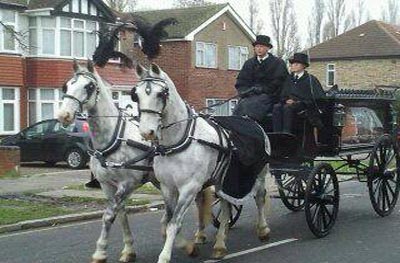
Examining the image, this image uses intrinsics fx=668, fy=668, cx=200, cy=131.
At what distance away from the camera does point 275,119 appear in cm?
976

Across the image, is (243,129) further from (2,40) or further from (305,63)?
(2,40)

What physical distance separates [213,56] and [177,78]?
2914 millimetres

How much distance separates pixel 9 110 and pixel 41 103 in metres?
1.67

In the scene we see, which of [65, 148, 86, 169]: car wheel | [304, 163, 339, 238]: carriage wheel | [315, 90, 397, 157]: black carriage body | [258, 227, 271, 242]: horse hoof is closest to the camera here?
[258, 227, 271, 242]: horse hoof

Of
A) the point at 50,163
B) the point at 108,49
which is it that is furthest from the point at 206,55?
the point at 108,49

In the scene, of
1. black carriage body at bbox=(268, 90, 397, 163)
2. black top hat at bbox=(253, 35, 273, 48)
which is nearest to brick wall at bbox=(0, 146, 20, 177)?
black carriage body at bbox=(268, 90, 397, 163)

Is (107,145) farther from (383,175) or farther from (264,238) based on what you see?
(383,175)

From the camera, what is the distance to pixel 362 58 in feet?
154

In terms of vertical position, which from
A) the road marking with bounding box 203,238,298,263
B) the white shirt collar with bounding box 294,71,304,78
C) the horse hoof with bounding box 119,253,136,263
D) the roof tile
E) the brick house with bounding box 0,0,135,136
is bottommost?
the road marking with bounding box 203,238,298,263

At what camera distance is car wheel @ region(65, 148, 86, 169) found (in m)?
21.6

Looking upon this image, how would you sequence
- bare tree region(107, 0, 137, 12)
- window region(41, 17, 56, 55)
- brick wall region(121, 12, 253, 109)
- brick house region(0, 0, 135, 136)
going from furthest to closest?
bare tree region(107, 0, 137, 12), brick wall region(121, 12, 253, 109), window region(41, 17, 56, 55), brick house region(0, 0, 135, 136)

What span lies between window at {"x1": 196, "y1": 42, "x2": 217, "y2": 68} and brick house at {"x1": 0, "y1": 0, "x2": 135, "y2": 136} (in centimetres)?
725

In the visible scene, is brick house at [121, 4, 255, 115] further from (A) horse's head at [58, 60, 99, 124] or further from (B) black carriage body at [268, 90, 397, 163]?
(A) horse's head at [58, 60, 99, 124]

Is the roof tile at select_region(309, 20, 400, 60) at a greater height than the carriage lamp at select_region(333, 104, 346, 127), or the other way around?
the roof tile at select_region(309, 20, 400, 60)
